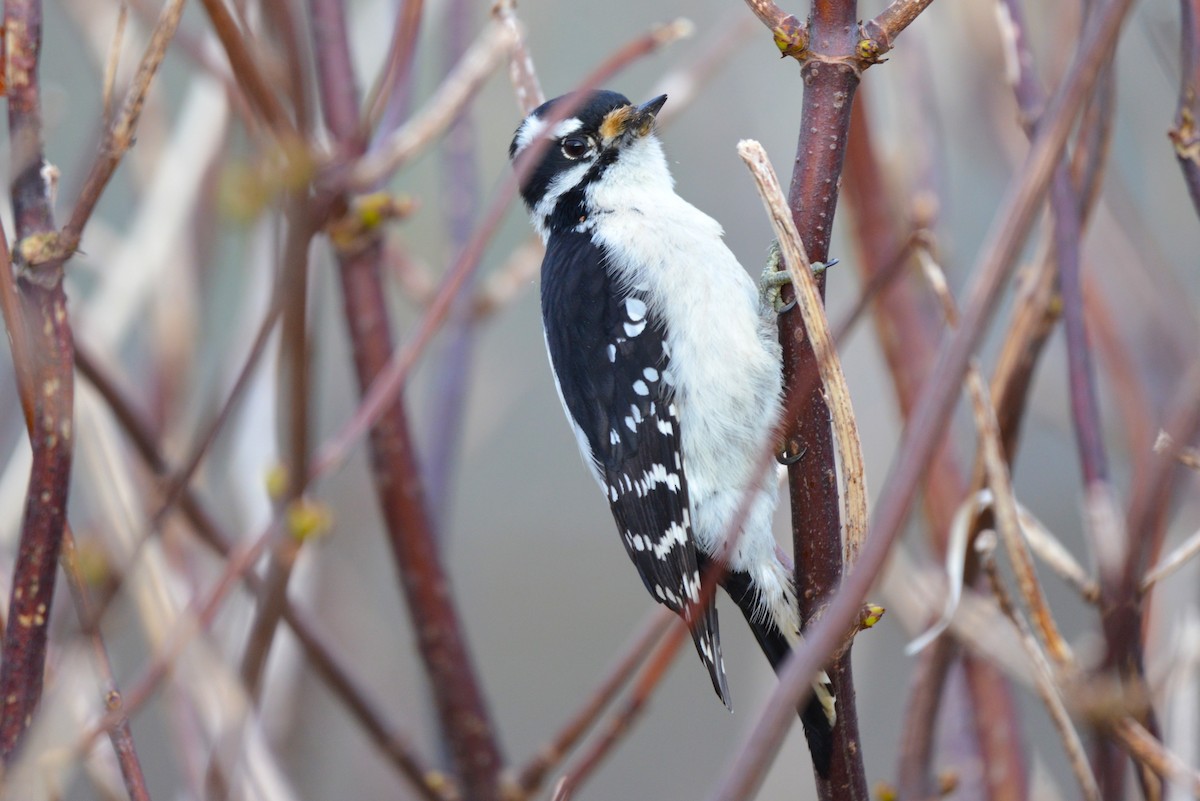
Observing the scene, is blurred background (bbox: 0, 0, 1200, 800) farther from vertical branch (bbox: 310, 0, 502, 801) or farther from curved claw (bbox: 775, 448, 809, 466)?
curved claw (bbox: 775, 448, 809, 466)

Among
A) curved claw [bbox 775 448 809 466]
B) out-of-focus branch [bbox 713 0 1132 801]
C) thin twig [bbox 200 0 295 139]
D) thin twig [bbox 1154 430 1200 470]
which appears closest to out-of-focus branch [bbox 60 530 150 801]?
thin twig [bbox 200 0 295 139]

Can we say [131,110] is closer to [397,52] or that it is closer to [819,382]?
[397,52]

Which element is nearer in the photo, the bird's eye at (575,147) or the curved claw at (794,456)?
the curved claw at (794,456)

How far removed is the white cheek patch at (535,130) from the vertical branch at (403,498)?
0.35 meters

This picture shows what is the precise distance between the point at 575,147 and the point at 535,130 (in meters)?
0.28

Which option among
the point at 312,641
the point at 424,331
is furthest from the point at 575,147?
the point at 312,641

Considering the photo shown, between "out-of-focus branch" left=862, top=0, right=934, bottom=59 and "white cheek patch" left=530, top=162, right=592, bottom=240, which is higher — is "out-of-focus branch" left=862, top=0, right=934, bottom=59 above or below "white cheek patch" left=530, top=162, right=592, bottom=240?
below

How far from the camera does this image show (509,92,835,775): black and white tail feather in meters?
2.18

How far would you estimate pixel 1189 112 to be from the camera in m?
1.49

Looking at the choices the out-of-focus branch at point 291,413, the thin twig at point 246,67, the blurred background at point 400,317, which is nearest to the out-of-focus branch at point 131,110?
the thin twig at point 246,67

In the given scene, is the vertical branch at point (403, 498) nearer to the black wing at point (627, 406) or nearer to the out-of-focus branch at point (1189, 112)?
the black wing at point (627, 406)

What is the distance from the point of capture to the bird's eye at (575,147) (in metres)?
2.68

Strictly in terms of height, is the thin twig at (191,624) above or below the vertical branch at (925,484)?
above

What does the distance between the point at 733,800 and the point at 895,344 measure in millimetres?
1748
